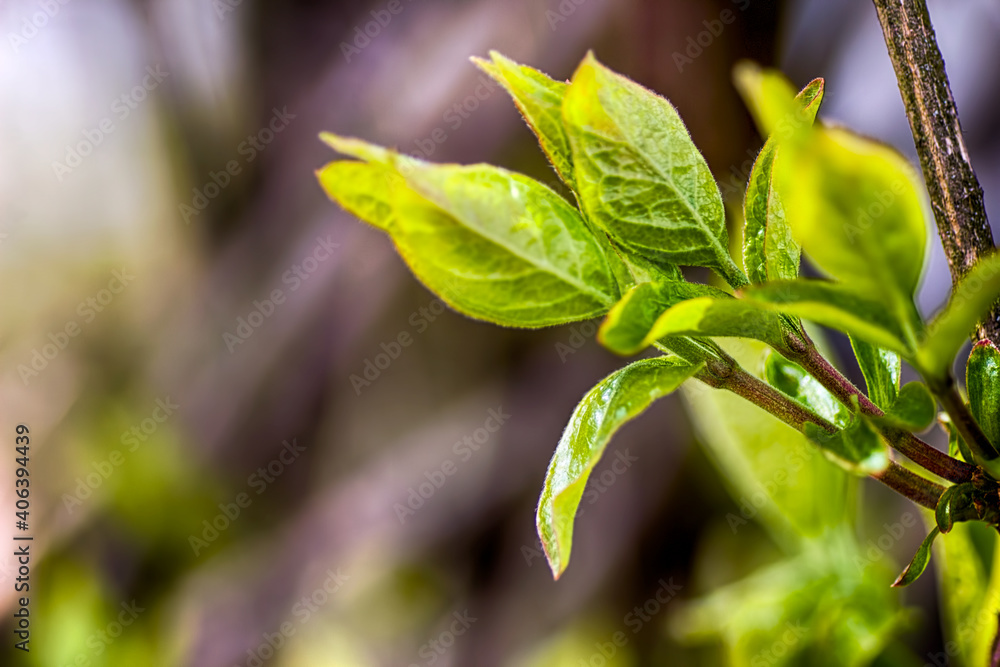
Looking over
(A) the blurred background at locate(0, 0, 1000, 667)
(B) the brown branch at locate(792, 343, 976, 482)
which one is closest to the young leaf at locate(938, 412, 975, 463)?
(B) the brown branch at locate(792, 343, 976, 482)

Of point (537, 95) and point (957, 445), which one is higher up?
point (537, 95)

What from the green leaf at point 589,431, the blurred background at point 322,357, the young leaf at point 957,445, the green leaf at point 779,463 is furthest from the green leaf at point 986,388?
the blurred background at point 322,357

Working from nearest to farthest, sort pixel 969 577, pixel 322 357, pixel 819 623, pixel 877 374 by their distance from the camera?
1. pixel 877 374
2. pixel 969 577
3. pixel 819 623
4. pixel 322 357

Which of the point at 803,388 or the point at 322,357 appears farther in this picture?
the point at 322,357

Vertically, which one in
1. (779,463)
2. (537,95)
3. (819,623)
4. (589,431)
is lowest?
(819,623)

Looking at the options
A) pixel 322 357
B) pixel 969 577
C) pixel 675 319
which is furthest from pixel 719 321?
pixel 322 357

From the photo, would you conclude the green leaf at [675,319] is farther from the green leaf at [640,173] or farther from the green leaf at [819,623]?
the green leaf at [819,623]

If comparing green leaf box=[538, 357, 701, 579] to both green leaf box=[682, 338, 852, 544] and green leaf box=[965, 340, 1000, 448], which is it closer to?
green leaf box=[965, 340, 1000, 448]

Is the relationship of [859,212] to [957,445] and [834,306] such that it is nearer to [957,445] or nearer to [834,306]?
[834,306]
